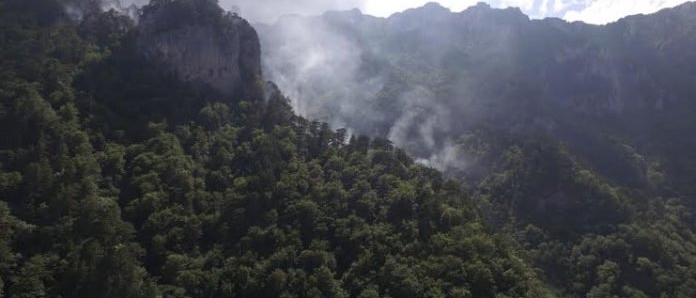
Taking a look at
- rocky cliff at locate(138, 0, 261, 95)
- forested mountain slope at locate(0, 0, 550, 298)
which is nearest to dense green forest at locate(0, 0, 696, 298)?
forested mountain slope at locate(0, 0, 550, 298)

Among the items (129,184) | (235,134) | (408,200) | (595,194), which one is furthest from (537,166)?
(129,184)

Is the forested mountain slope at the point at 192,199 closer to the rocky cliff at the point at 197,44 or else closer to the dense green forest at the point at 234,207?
the dense green forest at the point at 234,207

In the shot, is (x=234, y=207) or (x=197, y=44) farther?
(x=197, y=44)

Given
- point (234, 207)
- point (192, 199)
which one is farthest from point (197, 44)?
point (234, 207)

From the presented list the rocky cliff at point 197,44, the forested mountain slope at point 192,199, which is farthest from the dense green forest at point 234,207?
the rocky cliff at point 197,44

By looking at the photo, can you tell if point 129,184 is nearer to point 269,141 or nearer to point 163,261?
point 163,261

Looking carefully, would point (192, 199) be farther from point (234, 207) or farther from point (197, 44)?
point (197, 44)

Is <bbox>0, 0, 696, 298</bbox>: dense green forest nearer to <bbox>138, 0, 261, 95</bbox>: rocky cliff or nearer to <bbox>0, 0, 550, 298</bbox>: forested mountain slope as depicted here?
<bbox>0, 0, 550, 298</bbox>: forested mountain slope
